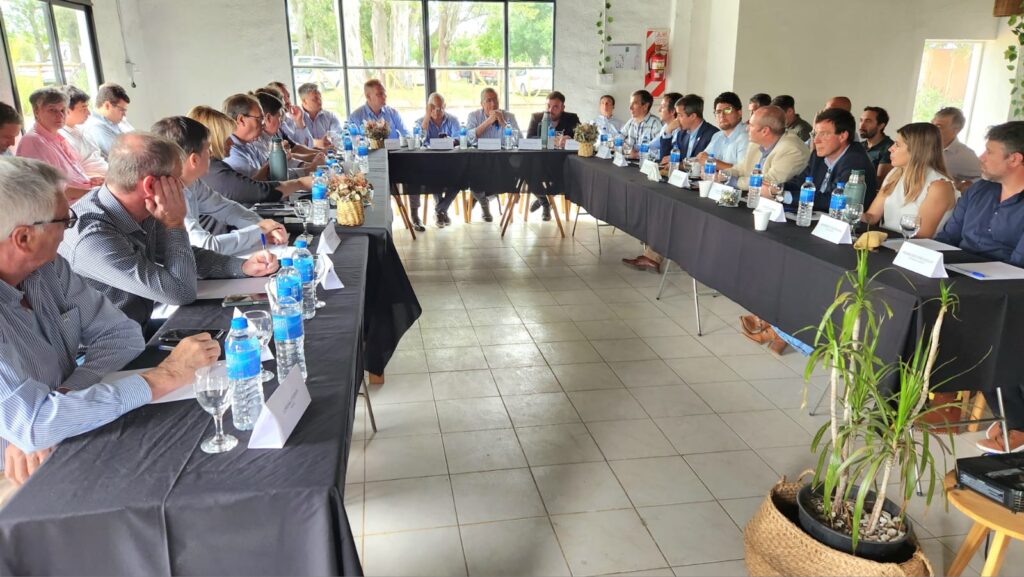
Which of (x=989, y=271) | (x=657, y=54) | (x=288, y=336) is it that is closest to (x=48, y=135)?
(x=288, y=336)

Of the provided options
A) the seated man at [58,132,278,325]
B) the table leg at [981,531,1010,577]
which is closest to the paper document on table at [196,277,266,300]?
the seated man at [58,132,278,325]

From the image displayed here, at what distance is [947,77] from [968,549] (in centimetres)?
758

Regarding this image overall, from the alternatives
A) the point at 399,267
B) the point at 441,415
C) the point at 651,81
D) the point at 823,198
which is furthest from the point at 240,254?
the point at 651,81

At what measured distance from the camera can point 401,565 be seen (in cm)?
199

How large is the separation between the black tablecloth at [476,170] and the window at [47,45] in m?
2.78

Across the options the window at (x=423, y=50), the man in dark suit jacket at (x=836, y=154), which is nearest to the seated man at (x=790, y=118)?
the man in dark suit jacket at (x=836, y=154)

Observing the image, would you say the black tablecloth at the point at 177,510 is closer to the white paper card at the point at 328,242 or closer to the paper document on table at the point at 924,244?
the white paper card at the point at 328,242

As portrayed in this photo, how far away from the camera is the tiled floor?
2.08 meters

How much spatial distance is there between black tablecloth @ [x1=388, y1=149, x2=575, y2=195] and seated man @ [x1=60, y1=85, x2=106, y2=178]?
222 centimetres

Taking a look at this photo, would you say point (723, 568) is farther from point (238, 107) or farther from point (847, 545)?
point (238, 107)

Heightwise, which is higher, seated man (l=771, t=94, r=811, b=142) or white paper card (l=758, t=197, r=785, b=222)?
seated man (l=771, t=94, r=811, b=142)

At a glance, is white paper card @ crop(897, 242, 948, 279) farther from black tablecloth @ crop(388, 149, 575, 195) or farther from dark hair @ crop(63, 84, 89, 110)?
dark hair @ crop(63, 84, 89, 110)

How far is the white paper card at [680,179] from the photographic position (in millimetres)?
4179

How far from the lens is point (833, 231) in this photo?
A: 2.87 meters
